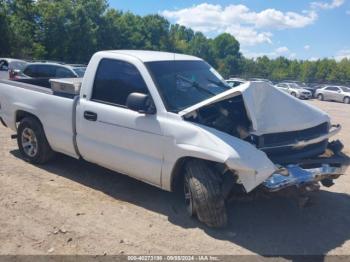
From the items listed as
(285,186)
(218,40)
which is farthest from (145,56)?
(218,40)

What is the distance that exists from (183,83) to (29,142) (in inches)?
115

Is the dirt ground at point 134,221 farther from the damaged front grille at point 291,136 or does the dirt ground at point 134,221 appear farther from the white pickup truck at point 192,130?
the damaged front grille at point 291,136

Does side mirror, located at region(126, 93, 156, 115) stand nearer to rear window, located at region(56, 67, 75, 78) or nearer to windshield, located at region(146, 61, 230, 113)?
windshield, located at region(146, 61, 230, 113)

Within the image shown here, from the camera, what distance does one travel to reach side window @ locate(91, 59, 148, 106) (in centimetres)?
542

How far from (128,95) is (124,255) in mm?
2062

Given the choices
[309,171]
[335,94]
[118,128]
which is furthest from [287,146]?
[335,94]

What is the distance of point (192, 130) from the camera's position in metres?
4.73

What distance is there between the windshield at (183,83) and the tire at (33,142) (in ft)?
7.55

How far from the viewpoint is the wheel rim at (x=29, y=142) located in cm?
674

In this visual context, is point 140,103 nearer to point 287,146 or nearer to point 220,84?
point 220,84

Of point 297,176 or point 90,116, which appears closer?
point 297,176

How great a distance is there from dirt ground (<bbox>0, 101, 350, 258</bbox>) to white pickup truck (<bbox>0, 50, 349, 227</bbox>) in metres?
0.35

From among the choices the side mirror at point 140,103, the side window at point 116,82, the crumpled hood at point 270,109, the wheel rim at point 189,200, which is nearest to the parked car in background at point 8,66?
the side window at point 116,82

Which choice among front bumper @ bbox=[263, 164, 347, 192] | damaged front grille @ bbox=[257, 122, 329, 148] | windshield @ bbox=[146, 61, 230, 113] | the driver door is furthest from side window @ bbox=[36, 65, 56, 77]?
front bumper @ bbox=[263, 164, 347, 192]
